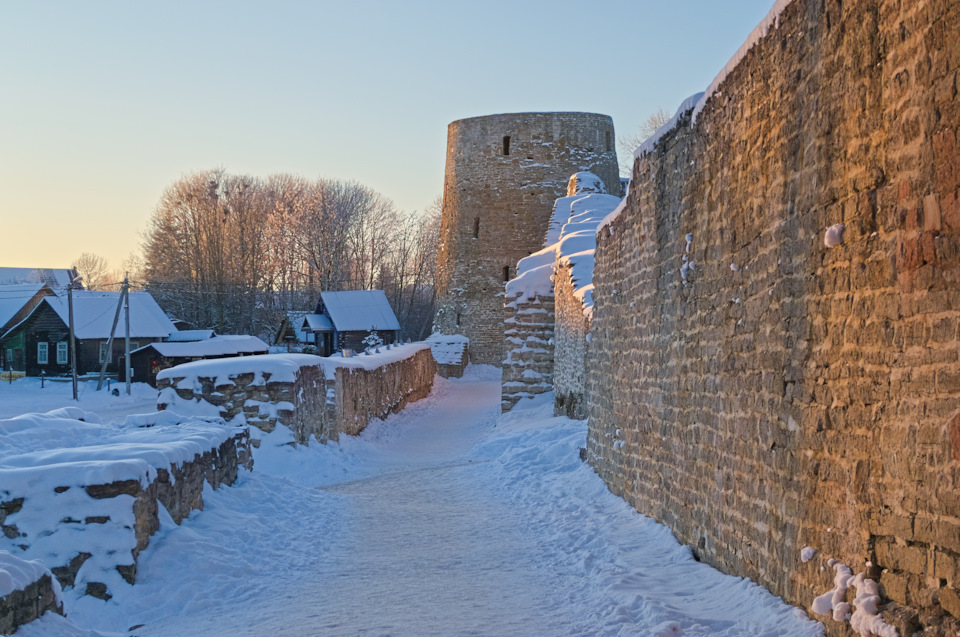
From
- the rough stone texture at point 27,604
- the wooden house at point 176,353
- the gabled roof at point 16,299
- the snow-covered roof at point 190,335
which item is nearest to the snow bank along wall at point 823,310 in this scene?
the rough stone texture at point 27,604

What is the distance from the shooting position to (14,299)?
141 feet

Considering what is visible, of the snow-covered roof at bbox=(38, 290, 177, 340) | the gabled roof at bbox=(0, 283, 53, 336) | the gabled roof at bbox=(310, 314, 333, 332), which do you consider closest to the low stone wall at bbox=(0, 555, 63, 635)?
the snow-covered roof at bbox=(38, 290, 177, 340)

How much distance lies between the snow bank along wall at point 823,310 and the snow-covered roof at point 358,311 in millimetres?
33015

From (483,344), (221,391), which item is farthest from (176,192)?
(221,391)

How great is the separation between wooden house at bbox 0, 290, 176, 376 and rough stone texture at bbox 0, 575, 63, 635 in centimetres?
3589

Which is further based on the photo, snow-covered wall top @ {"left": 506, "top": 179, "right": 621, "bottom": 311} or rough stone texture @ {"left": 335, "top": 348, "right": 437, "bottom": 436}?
snow-covered wall top @ {"left": 506, "top": 179, "right": 621, "bottom": 311}

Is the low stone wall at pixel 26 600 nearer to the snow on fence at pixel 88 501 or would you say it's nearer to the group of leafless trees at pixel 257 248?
the snow on fence at pixel 88 501

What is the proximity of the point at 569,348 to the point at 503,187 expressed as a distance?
20412 mm

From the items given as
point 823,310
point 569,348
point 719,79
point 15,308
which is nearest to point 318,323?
point 15,308

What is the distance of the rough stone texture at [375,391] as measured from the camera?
1488 cm

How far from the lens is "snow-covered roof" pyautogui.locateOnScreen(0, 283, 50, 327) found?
41.5 meters

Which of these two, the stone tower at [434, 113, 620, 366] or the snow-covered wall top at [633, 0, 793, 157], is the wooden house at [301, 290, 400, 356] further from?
the snow-covered wall top at [633, 0, 793, 157]

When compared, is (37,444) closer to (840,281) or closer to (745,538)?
(745,538)

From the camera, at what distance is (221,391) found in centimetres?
1215
